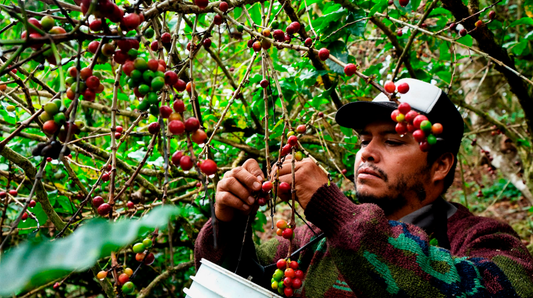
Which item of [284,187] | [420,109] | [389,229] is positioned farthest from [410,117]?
[420,109]

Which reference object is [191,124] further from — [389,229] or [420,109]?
[420,109]

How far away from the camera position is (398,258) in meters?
1.14

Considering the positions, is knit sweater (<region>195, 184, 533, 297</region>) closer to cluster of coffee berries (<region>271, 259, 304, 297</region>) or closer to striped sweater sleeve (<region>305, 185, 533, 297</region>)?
striped sweater sleeve (<region>305, 185, 533, 297</region>)

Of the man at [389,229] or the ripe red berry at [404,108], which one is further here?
the man at [389,229]

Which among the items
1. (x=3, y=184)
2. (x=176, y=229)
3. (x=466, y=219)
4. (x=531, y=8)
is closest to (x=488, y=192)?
(x=531, y=8)

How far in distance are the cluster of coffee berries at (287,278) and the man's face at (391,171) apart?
701mm

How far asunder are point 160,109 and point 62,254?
37 cm

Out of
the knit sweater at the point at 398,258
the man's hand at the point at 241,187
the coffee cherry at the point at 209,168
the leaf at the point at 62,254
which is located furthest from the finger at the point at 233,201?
the leaf at the point at 62,254

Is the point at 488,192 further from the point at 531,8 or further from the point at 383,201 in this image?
the point at 383,201

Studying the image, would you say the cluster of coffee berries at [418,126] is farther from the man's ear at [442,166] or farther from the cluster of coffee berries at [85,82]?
the man's ear at [442,166]

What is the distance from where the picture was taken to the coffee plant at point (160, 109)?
51cm

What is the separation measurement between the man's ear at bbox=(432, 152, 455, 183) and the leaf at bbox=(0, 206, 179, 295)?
164 centimetres

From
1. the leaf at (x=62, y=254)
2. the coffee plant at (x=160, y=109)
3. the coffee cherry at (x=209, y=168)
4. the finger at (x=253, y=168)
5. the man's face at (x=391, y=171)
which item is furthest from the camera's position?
the man's face at (x=391, y=171)

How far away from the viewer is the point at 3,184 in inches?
86.4
